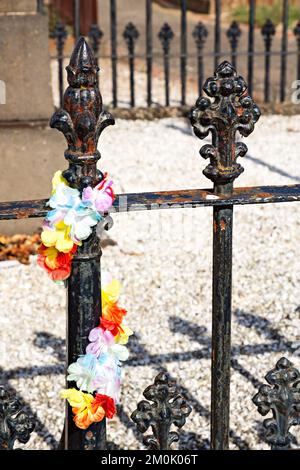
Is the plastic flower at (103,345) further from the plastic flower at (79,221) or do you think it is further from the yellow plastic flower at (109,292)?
the plastic flower at (79,221)

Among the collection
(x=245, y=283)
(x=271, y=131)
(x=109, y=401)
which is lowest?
(x=109, y=401)

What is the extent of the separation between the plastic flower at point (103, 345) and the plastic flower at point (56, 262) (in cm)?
19

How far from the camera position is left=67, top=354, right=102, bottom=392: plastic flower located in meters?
2.69

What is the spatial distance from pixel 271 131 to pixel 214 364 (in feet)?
19.7

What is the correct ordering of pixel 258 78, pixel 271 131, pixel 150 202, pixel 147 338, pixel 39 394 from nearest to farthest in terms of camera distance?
pixel 150 202
pixel 39 394
pixel 147 338
pixel 271 131
pixel 258 78

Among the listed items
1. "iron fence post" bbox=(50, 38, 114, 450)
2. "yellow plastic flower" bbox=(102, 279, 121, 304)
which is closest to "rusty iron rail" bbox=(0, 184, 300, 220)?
"iron fence post" bbox=(50, 38, 114, 450)

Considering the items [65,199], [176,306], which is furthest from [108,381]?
[176,306]

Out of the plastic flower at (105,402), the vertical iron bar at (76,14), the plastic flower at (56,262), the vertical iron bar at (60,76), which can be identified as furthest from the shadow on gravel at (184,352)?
the vertical iron bar at (76,14)

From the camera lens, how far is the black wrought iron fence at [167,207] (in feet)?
8.38

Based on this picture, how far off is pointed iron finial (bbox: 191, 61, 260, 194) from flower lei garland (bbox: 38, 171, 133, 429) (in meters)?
0.30

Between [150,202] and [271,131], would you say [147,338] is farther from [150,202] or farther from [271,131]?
[271,131]

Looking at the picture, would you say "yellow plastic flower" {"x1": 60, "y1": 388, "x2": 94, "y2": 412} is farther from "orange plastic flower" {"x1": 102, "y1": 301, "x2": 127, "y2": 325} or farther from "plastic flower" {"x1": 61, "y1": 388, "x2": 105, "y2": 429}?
"orange plastic flower" {"x1": 102, "y1": 301, "x2": 127, "y2": 325}

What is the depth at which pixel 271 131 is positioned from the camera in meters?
8.65
